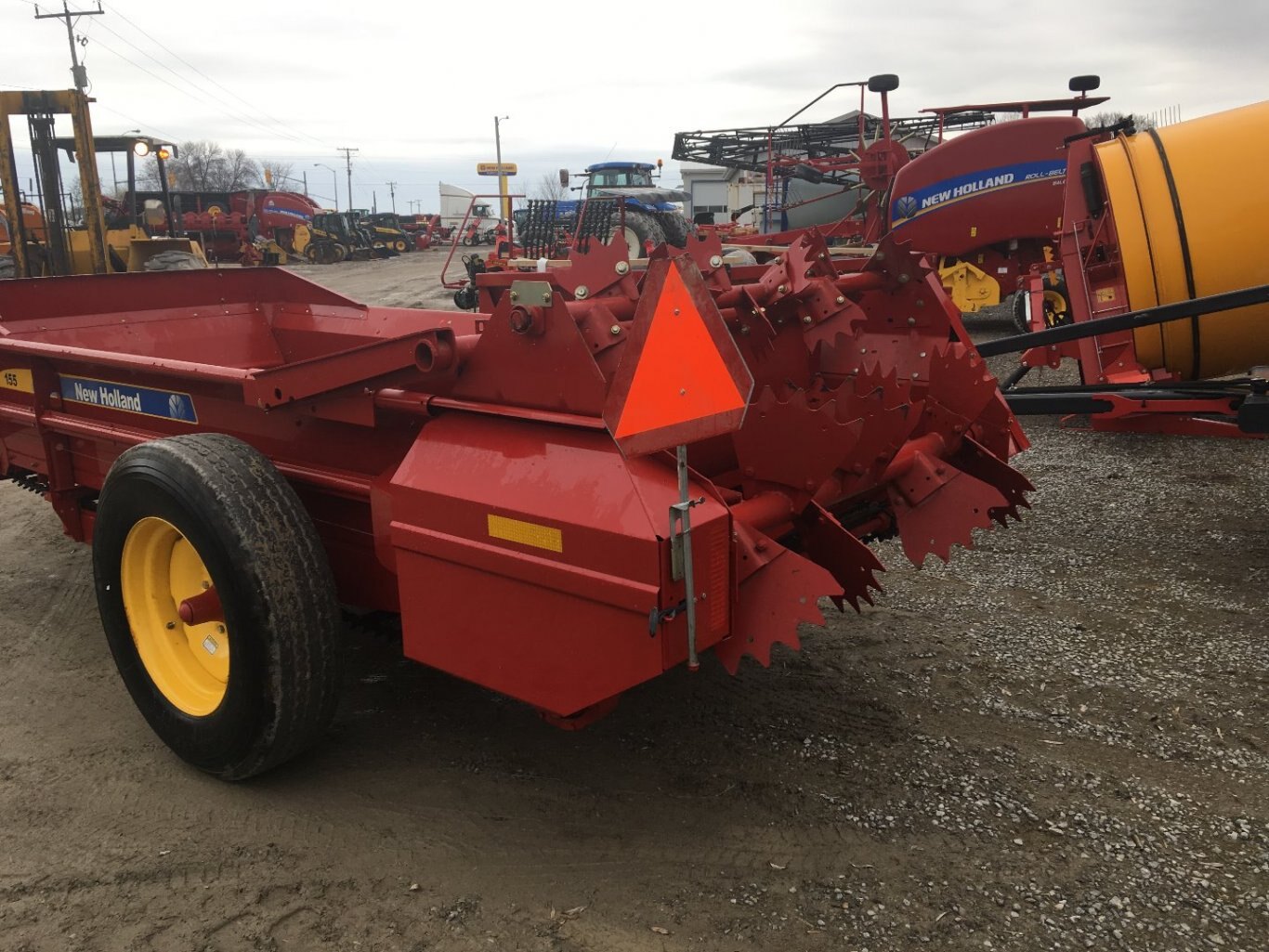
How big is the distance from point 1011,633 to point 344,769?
2594 mm

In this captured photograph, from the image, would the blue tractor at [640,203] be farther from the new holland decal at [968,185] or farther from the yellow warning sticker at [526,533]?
the yellow warning sticker at [526,533]

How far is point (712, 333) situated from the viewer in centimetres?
224

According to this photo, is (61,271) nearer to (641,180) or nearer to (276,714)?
(276,714)

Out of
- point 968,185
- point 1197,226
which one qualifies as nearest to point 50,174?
point 968,185

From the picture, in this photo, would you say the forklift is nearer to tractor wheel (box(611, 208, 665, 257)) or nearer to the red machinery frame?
tractor wheel (box(611, 208, 665, 257))

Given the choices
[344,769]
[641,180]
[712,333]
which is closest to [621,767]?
[344,769]

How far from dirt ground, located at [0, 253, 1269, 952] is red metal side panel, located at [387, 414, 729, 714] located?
1.75 feet

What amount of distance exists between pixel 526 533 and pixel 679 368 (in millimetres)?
549

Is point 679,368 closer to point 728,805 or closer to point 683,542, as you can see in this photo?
point 683,542

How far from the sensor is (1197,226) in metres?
4.70

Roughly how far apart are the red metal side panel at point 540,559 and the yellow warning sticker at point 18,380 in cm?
237

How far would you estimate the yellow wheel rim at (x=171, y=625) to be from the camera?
3.15 metres

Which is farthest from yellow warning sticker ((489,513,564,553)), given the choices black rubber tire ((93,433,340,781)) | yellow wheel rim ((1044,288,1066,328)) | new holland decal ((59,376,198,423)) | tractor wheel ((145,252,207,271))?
tractor wheel ((145,252,207,271))

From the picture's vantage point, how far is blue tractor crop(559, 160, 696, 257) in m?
15.6
